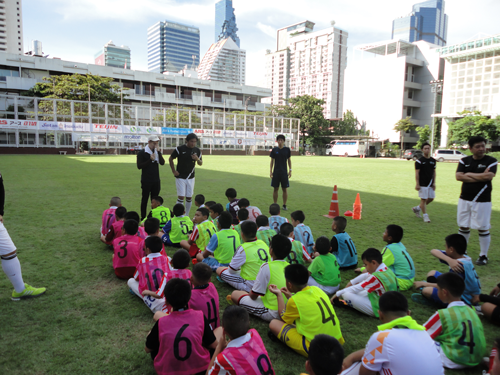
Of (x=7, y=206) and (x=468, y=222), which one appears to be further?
(x=7, y=206)

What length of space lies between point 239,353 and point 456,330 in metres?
1.74

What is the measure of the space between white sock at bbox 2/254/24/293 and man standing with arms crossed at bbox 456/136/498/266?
20.4 feet

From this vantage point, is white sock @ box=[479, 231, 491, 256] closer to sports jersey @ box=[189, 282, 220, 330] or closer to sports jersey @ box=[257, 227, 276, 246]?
sports jersey @ box=[257, 227, 276, 246]

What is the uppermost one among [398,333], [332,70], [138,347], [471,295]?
[332,70]

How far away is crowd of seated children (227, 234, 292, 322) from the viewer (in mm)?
3242

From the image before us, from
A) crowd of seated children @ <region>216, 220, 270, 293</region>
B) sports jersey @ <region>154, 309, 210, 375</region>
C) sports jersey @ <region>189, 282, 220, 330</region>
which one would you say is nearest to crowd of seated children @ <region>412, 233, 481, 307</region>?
crowd of seated children @ <region>216, 220, 270, 293</region>

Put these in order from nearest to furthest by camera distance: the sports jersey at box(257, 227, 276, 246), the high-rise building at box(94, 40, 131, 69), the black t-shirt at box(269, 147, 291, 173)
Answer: the sports jersey at box(257, 227, 276, 246) < the black t-shirt at box(269, 147, 291, 173) < the high-rise building at box(94, 40, 131, 69)

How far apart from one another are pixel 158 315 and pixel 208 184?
1086cm

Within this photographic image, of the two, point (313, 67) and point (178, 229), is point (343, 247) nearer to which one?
point (178, 229)

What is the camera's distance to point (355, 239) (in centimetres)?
637

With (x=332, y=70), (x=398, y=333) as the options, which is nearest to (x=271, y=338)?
(x=398, y=333)

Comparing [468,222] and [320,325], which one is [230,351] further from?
[468,222]

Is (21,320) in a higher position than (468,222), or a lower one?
lower

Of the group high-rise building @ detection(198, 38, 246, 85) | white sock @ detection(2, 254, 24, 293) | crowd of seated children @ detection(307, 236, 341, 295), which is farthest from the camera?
high-rise building @ detection(198, 38, 246, 85)
